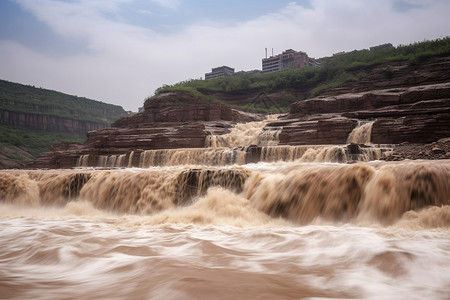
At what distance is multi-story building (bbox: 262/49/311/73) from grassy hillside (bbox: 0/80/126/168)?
41926 mm

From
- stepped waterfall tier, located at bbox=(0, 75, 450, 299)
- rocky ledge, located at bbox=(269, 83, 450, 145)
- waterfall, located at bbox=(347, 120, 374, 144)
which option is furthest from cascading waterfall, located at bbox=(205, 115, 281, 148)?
stepped waterfall tier, located at bbox=(0, 75, 450, 299)

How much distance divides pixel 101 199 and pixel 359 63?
1388 inches

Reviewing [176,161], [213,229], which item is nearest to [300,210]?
[213,229]

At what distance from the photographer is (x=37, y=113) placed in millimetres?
61875

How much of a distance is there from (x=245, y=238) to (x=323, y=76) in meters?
40.2

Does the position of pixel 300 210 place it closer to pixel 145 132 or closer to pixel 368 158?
pixel 368 158

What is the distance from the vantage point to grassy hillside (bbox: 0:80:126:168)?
4625cm

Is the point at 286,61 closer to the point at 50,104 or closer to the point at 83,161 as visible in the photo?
the point at 50,104

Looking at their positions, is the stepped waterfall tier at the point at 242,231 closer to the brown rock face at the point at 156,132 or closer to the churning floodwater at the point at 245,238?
the churning floodwater at the point at 245,238

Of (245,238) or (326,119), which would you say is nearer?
(245,238)

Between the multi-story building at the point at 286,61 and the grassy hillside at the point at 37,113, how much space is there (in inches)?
1651

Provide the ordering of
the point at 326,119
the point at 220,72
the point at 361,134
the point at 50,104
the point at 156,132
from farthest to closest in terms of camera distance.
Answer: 1. the point at 220,72
2. the point at 50,104
3. the point at 156,132
4. the point at 326,119
5. the point at 361,134

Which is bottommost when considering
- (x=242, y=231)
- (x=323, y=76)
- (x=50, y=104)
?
(x=242, y=231)

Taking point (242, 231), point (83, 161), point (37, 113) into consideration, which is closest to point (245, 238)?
point (242, 231)
